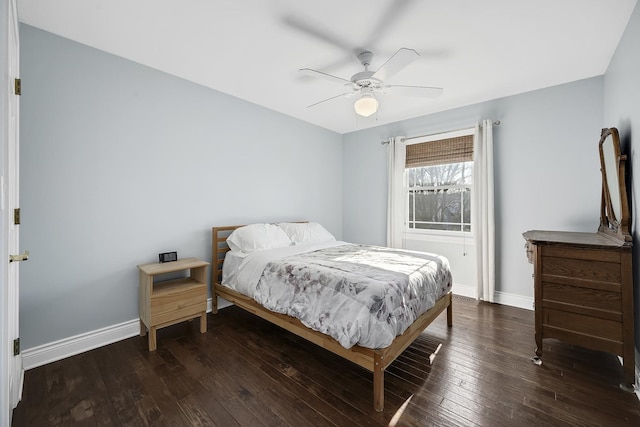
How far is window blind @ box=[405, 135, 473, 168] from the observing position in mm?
3768

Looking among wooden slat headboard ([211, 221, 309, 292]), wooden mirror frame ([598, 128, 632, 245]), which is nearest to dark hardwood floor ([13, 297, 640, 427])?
wooden slat headboard ([211, 221, 309, 292])

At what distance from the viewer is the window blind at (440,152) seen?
377cm

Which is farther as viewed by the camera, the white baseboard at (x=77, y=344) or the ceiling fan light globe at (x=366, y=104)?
the ceiling fan light globe at (x=366, y=104)

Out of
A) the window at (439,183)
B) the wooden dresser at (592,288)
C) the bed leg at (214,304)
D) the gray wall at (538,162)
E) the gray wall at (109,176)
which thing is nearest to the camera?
the wooden dresser at (592,288)

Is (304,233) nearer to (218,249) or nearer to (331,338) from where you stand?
(218,249)

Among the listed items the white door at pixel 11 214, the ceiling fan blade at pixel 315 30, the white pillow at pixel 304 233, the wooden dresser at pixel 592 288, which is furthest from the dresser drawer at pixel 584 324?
the white door at pixel 11 214

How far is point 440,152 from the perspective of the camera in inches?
157

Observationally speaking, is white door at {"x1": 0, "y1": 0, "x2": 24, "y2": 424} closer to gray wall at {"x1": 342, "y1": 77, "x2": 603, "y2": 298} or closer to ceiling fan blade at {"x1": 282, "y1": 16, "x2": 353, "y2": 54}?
ceiling fan blade at {"x1": 282, "y1": 16, "x2": 353, "y2": 54}

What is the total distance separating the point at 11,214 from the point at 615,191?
162 inches

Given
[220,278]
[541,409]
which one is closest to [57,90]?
[220,278]

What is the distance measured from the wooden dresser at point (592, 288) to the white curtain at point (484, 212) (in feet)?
3.94

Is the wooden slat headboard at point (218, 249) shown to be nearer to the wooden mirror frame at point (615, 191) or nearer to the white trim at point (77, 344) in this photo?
the white trim at point (77, 344)

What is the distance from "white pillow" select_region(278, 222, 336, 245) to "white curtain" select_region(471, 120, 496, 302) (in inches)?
77.6

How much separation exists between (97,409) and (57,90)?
243cm
